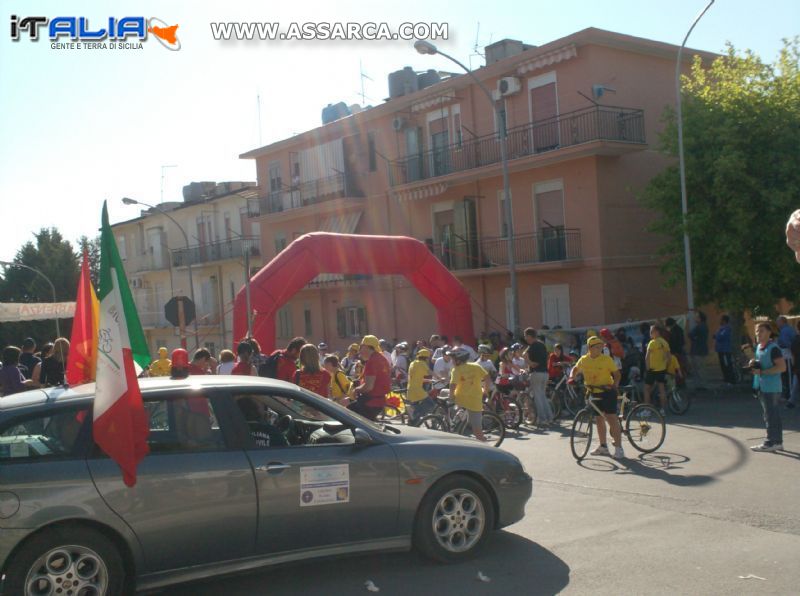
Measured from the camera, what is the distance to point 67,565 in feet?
17.3

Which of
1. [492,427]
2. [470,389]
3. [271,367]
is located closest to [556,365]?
[492,427]

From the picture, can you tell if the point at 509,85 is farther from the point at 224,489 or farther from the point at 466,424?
the point at 224,489

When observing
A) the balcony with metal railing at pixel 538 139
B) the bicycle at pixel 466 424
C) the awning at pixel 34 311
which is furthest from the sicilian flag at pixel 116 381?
the awning at pixel 34 311

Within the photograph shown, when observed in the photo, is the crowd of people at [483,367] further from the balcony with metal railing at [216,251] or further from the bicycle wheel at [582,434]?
the balcony with metal railing at [216,251]

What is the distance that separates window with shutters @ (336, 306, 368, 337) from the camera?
34.0 meters

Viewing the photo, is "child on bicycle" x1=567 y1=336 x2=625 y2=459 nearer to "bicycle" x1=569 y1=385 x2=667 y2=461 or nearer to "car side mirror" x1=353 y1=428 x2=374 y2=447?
"bicycle" x1=569 y1=385 x2=667 y2=461

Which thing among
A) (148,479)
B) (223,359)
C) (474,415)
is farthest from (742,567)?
(223,359)

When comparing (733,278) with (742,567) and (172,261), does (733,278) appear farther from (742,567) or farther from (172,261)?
(172,261)

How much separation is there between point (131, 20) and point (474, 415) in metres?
9.57

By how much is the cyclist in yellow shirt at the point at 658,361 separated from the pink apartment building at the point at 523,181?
8608mm

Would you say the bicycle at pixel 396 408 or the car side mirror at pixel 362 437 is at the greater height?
the car side mirror at pixel 362 437

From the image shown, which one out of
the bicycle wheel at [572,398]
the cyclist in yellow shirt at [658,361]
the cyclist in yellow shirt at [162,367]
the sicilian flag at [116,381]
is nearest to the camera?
the sicilian flag at [116,381]

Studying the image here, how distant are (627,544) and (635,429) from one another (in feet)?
15.1

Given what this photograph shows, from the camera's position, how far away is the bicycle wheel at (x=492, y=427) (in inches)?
504
